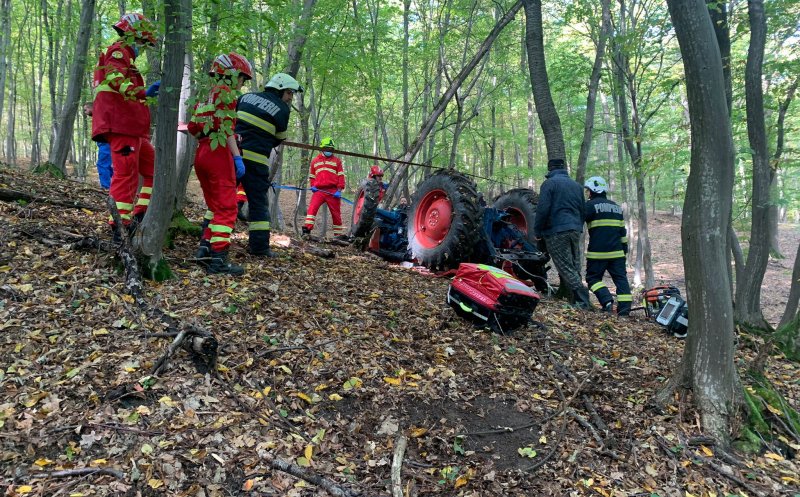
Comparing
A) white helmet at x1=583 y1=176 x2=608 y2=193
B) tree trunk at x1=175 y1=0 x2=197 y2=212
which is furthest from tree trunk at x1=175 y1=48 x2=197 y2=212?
white helmet at x1=583 y1=176 x2=608 y2=193

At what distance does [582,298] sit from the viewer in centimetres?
616

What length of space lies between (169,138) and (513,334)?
3.48 metres

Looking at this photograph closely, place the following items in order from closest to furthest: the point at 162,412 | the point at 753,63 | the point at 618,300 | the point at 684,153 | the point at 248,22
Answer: the point at 162,412
the point at 248,22
the point at 753,63
the point at 618,300
the point at 684,153

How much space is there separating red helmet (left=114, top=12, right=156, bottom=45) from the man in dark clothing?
4803 millimetres

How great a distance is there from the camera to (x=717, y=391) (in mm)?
2984

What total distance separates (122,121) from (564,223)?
5308 millimetres

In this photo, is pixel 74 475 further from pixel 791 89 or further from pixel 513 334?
pixel 791 89

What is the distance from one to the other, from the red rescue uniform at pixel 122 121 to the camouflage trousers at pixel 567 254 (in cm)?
501

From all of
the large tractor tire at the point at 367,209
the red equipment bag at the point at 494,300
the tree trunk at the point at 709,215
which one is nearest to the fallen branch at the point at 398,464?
the red equipment bag at the point at 494,300

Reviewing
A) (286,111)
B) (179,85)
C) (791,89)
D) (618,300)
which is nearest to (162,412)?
(179,85)

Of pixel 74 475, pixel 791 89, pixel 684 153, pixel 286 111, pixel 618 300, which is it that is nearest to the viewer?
pixel 74 475

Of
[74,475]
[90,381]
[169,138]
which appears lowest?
[74,475]

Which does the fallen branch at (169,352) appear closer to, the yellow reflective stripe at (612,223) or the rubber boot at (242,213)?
the rubber boot at (242,213)

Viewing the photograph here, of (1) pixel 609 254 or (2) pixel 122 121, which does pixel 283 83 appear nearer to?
(2) pixel 122 121
